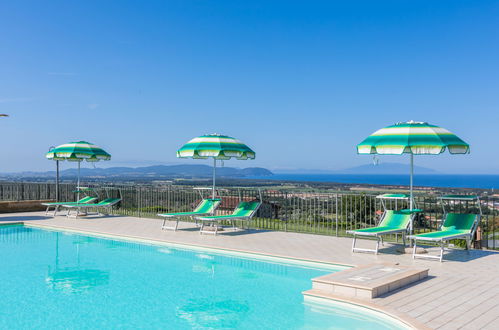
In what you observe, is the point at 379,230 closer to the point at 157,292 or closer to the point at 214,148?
the point at 157,292

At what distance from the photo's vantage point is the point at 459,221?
795cm

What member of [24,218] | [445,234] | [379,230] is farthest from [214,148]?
[24,218]

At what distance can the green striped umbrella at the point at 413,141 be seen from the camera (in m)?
7.33

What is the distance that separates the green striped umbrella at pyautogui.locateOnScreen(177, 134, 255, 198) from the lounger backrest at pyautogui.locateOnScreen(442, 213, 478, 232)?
4893 mm

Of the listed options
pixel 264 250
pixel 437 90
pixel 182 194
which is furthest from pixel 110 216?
pixel 437 90

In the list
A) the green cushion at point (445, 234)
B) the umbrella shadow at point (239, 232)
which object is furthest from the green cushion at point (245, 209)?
the green cushion at point (445, 234)

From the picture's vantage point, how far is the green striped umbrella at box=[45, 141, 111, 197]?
547 inches

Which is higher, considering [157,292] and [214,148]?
[214,148]

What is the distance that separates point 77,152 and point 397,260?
10449 mm

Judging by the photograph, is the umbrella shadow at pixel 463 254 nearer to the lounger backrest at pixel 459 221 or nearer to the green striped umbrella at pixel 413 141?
the lounger backrest at pixel 459 221

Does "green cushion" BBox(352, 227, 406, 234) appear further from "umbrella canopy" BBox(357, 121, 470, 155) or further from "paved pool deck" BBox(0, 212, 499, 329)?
"umbrella canopy" BBox(357, 121, 470, 155)

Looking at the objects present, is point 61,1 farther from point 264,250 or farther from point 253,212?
point 264,250

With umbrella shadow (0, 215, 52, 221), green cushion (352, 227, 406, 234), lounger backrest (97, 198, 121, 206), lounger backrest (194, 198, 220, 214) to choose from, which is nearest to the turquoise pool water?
green cushion (352, 227, 406, 234)

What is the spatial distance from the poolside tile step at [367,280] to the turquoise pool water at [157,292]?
0.93 feet
